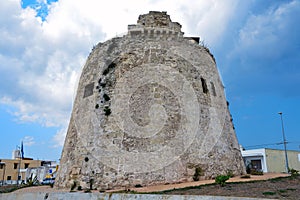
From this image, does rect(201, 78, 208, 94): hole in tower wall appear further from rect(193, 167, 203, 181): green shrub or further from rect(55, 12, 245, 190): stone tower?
rect(193, 167, 203, 181): green shrub

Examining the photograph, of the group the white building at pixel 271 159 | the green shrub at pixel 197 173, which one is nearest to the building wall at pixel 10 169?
the white building at pixel 271 159

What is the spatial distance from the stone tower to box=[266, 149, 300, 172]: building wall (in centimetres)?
1369

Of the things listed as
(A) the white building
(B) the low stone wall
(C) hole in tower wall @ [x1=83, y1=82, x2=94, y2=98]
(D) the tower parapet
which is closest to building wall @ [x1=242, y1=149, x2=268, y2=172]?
(A) the white building

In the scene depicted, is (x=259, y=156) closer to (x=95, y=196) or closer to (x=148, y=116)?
(x=148, y=116)

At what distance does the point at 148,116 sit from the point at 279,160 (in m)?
20.3

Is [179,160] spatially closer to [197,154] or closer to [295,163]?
[197,154]

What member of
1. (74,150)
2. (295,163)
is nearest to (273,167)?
(295,163)

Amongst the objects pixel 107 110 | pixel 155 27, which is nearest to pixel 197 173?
pixel 107 110

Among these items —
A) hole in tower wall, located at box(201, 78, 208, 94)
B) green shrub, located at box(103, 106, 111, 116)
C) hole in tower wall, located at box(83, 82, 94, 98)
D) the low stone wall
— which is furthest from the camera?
hole in tower wall, located at box(201, 78, 208, 94)

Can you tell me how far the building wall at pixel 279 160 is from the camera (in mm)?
26516

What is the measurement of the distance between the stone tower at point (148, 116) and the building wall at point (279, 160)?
13690 millimetres

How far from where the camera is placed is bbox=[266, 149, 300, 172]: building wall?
26.5 metres

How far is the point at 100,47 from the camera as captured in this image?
50.7ft

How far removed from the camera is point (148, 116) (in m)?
12.5
